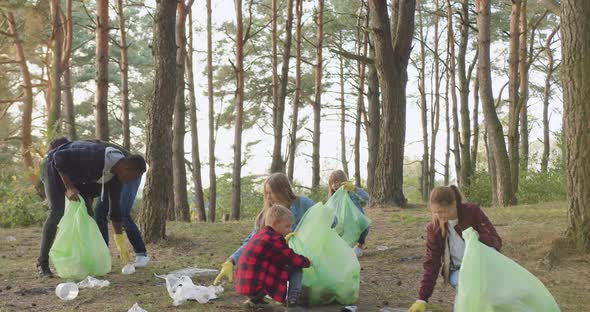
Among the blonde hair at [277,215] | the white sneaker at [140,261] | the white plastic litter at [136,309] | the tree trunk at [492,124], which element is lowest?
the white plastic litter at [136,309]

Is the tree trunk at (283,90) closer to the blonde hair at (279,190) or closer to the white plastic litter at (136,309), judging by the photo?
the blonde hair at (279,190)

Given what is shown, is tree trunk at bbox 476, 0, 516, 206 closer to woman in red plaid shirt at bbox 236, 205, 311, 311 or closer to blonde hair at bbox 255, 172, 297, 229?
blonde hair at bbox 255, 172, 297, 229

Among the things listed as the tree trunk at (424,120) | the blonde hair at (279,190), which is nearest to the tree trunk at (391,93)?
the blonde hair at (279,190)

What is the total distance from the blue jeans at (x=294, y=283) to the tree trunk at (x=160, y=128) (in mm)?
3300

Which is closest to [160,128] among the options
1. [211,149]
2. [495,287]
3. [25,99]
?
[495,287]

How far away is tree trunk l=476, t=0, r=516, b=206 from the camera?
36.7 ft

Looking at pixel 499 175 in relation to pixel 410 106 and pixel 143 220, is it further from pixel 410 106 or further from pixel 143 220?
pixel 410 106

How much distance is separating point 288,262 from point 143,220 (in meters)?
3.52

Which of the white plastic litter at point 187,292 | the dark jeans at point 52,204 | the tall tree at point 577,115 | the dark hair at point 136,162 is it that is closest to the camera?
the white plastic litter at point 187,292

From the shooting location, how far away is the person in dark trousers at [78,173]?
17.1 feet

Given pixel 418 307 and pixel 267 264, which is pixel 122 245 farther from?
pixel 418 307

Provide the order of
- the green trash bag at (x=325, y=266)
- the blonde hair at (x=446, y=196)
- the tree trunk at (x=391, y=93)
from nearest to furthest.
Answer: the blonde hair at (x=446, y=196) → the green trash bag at (x=325, y=266) → the tree trunk at (x=391, y=93)

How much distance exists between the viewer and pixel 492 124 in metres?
11.2

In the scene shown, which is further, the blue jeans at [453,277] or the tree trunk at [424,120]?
the tree trunk at [424,120]
